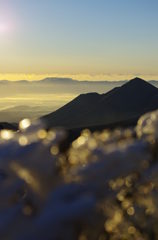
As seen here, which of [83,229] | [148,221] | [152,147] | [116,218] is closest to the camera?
[83,229]

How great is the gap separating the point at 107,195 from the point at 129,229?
1451 mm

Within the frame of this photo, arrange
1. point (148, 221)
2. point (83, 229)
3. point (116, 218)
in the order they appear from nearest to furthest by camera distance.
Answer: point (83, 229), point (116, 218), point (148, 221)

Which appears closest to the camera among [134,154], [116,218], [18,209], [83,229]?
[18,209]

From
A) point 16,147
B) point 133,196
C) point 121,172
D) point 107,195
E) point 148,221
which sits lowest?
point 148,221

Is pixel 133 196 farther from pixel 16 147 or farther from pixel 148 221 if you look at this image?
pixel 16 147

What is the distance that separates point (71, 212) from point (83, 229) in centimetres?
74

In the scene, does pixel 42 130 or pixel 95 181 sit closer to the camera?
pixel 95 181

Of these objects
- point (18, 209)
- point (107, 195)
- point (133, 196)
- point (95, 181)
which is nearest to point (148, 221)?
point (133, 196)

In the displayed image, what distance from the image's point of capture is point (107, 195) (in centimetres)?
379

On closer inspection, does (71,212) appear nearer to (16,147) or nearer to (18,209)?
(18,209)

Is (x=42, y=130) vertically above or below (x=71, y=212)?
above

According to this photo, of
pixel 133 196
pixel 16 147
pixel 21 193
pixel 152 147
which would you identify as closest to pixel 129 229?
pixel 133 196

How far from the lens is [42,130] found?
4039mm

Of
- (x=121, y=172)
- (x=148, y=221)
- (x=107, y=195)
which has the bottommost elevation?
(x=148, y=221)
